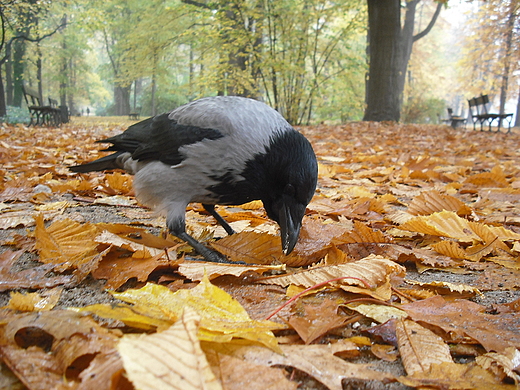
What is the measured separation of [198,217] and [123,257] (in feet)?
4.08

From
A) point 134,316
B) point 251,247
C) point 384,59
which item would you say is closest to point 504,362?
point 134,316

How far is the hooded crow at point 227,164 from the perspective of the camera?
2.04m

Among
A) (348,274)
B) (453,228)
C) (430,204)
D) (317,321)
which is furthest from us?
(430,204)

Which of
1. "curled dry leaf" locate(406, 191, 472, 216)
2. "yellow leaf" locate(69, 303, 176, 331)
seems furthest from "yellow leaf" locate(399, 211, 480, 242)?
"yellow leaf" locate(69, 303, 176, 331)

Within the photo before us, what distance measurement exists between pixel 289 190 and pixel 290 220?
0.16 meters

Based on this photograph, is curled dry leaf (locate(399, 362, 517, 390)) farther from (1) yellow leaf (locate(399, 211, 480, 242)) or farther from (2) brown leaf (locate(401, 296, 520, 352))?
(1) yellow leaf (locate(399, 211, 480, 242))

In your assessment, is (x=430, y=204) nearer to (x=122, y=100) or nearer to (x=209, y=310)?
(x=209, y=310)

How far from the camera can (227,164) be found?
2117 mm

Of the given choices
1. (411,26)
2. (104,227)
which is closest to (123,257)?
(104,227)

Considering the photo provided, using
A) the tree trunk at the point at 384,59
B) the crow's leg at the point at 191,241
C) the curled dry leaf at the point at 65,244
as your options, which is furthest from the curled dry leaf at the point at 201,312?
the tree trunk at the point at 384,59

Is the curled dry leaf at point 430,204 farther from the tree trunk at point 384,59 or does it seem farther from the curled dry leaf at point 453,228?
the tree trunk at point 384,59

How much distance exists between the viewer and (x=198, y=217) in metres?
3.12

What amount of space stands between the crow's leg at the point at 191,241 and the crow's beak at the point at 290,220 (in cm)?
36

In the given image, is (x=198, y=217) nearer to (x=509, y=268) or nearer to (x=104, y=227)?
(x=104, y=227)
